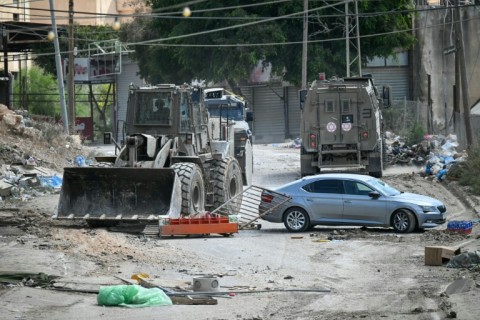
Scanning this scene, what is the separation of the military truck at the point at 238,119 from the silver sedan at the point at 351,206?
4.72 metres

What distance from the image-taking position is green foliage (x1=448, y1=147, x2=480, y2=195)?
3334 cm

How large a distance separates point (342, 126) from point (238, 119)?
3.47 m

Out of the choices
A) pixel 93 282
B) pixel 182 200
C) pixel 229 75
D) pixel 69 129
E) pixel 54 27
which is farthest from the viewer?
pixel 229 75

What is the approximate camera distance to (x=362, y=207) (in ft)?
81.7

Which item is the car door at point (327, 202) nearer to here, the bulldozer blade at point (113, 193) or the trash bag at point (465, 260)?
the bulldozer blade at point (113, 193)

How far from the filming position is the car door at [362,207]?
2481 centimetres

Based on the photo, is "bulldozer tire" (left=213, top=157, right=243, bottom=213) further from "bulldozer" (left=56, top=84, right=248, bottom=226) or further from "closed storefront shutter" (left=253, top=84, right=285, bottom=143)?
"closed storefront shutter" (left=253, top=84, right=285, bottom=143)

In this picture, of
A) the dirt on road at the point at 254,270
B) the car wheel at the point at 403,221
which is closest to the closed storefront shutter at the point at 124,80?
the dirt on road at the point at 254,270

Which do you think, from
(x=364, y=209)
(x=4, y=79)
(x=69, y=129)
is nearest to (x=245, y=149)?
(x=364, y=209)

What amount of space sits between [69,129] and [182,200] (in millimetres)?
22022

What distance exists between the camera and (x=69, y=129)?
44.9 meters

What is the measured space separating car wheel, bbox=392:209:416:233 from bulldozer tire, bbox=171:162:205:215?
4.59 m

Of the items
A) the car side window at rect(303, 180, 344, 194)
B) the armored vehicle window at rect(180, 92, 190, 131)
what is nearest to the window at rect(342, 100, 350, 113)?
the car side window at rect(303, 180, 344, 194)

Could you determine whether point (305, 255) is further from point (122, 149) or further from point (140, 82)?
point (140, 82)
